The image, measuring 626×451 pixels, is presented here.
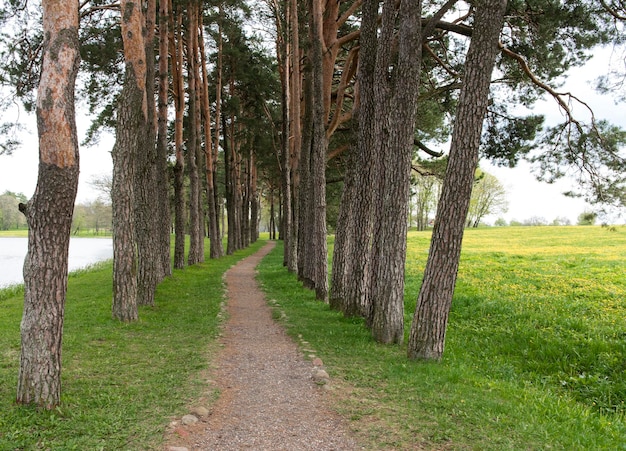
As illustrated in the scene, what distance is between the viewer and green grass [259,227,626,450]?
4.17 m

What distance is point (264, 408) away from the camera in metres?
4.62

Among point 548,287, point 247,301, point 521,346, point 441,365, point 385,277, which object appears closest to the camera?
point 441,365

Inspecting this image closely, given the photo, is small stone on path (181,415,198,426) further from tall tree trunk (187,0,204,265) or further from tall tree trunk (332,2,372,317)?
tall tree trunk (187,0,204,265)

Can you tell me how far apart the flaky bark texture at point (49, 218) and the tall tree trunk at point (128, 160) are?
4.10m

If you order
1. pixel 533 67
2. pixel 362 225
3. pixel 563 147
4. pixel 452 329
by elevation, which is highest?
pixel 533 67

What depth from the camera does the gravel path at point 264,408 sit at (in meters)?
3.89

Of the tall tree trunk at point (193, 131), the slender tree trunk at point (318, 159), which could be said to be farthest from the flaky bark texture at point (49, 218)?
the tall tree trunk at point (193, 131)

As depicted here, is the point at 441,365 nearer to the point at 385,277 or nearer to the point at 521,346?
the point at 385,277

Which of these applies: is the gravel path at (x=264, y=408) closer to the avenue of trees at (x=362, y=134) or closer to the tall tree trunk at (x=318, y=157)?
the avenue of trees at (x=362, y=134)

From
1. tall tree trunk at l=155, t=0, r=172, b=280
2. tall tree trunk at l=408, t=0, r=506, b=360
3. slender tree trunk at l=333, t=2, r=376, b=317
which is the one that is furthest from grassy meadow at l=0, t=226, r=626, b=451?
tall tree trunk at l=155, t=0, r=172, b=280

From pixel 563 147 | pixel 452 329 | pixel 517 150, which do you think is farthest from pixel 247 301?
pixel 563 147

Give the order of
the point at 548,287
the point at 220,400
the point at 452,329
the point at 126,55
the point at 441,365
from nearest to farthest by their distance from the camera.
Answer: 1. the point at 220,400
2. the point at 441,365
3. the point at 126,55
4. the point at 452,329
5. the point at 548,287

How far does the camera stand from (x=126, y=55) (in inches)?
342

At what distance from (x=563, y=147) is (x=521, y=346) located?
4133 mm
